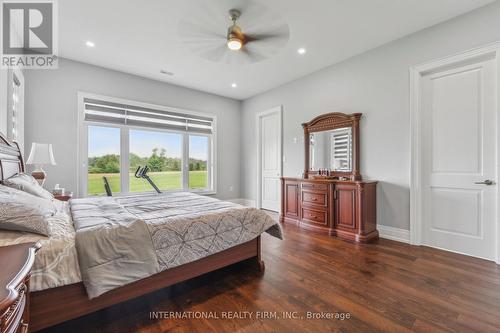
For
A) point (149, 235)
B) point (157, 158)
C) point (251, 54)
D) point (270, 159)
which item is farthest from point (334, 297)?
point (157, 158)

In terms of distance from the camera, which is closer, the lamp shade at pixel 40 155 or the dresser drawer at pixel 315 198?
the lamp shade at pixel 40 155

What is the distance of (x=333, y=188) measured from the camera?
11.6 ft

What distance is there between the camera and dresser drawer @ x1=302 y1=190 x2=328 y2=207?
3635 millimetres

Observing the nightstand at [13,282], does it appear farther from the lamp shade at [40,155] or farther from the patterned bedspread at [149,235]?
the lamp shade at [40,155]

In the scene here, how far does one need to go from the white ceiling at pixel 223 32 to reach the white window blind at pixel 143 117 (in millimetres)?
708

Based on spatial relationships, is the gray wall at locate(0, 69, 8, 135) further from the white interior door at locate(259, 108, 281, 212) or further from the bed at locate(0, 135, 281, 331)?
the white interior door at locate(259, 108, 281, 212)

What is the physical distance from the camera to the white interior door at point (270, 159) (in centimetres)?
514

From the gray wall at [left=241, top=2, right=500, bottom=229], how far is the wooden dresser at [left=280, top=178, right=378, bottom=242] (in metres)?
0.29

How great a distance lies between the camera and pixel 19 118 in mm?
3252

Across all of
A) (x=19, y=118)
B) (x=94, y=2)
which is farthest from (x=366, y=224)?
(x=19, y=118)

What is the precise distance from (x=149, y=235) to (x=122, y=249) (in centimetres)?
19

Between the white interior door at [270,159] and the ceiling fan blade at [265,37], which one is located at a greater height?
the ceiling fan blade at [265,37]

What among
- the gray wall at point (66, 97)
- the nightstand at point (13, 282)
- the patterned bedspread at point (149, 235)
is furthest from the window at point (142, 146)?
the nightstand at point (13, 282)

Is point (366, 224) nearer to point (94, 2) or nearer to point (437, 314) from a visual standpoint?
point (437, 314)
